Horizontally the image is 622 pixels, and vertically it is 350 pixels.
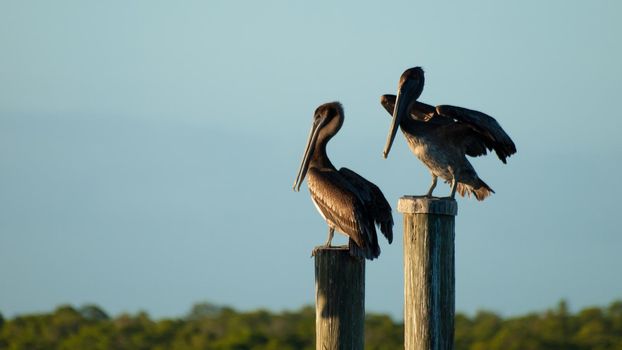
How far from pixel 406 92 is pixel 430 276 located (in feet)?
8.33

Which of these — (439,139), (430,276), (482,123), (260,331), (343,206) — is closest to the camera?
(430,276)

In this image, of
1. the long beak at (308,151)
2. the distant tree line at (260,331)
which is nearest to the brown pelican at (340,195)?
the long beak at (308,151)

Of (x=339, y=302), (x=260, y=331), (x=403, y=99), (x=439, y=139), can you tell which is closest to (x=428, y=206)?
(x=339, y=302)

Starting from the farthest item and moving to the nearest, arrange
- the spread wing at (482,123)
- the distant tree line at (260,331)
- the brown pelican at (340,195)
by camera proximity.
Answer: the distant tree line at (260,331), the spread wing at (482,123), the brown pelican at (340,195)

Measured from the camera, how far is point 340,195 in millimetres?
8219

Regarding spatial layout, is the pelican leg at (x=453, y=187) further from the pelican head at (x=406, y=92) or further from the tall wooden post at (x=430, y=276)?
the tall wooden post at (x=430, y=276)

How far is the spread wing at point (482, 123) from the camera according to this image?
841 cm

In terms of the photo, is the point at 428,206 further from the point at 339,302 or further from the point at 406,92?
the point at 406,92

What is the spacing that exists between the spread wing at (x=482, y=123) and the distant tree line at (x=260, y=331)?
276 inches

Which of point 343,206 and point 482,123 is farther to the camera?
point 482,123

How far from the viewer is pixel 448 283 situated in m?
6.69

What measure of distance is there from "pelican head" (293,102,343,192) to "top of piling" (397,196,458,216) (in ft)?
6.83

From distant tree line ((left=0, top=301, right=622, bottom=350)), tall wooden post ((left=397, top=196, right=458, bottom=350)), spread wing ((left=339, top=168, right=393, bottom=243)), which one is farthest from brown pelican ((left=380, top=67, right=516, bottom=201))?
distant tree line ((left=0, top=301, right=622, bottom=350))

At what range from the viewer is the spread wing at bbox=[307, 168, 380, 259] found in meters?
7.48
